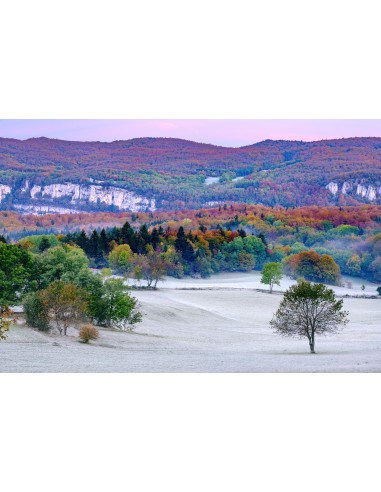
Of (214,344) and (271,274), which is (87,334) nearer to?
(214,344)

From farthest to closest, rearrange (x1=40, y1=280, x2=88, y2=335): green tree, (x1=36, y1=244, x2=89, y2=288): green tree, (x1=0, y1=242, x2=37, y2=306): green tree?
(x1=36, y1=244, x2=89, y2=288): green tree, (x1=0, y1=242, x2=37, y2=306): green tree, (x1=40, y1=280, x2=88, y2=335): green tree

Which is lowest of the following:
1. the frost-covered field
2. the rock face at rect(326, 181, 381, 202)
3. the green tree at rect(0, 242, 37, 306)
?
the frost-covered field

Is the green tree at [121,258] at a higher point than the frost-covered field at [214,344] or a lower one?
higher

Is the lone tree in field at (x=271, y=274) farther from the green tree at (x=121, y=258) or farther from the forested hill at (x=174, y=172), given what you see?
the green tree at (x=121, y=258)

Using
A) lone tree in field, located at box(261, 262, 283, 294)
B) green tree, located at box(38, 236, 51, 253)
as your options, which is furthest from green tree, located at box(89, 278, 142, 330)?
lone tree in field, located at box(261, 262, 283, 294)

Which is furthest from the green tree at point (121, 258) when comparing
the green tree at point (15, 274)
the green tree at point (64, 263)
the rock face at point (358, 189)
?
the rock face at point (358, 189)

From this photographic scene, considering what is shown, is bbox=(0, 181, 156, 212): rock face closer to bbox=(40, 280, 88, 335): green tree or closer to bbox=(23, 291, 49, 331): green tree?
bbox=(40, 280, 88, 335): green tree

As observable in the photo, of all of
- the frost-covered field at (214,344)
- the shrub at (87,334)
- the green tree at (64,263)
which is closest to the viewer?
the frost-covered field at (214,344)
